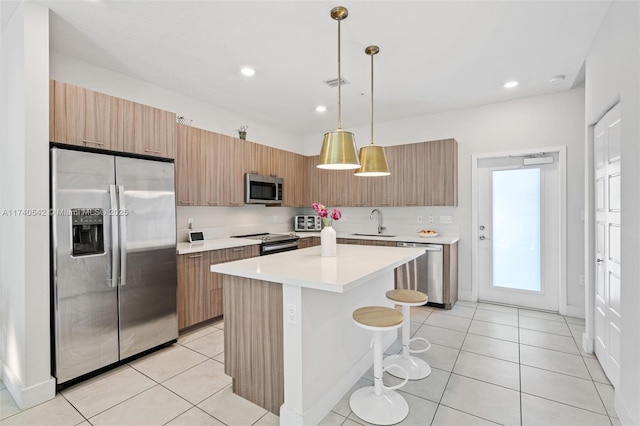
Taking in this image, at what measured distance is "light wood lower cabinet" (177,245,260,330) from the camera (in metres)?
3.18

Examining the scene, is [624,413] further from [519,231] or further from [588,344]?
[519,231]

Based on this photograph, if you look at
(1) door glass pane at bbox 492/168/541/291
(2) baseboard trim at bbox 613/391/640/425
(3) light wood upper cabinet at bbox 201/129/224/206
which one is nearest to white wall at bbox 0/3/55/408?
(3) light wood upper cabinet at bbox 201/129/224/206

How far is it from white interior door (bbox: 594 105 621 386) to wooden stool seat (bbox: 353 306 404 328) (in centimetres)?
157

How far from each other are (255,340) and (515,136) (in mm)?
4066

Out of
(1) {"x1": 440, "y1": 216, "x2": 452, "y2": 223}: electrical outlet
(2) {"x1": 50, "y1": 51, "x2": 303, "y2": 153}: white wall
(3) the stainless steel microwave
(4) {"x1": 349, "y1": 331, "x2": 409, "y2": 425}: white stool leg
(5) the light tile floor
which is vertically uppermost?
(2) {"x1": 50, "y1": 51, "x2": 303, "y2": 153}: white wall

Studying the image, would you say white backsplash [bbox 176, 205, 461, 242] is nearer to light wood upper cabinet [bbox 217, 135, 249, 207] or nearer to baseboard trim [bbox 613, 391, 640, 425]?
light wood upper cabinet [bbox 217, 135, 249, 207]

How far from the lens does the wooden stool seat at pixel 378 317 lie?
6.15 feet

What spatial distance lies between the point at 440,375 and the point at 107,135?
3342 millimetres

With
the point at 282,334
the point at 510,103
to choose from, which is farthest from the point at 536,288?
the point at 282,334

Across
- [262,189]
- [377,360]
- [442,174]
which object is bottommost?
[377,360]

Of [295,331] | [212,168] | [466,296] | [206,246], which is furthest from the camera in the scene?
[466,296]

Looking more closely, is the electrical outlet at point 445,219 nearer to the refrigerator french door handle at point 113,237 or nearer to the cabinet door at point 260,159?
the cabinet door at point 260,159

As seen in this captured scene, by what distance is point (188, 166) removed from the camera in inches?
140

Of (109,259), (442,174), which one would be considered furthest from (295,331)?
(442,174)
